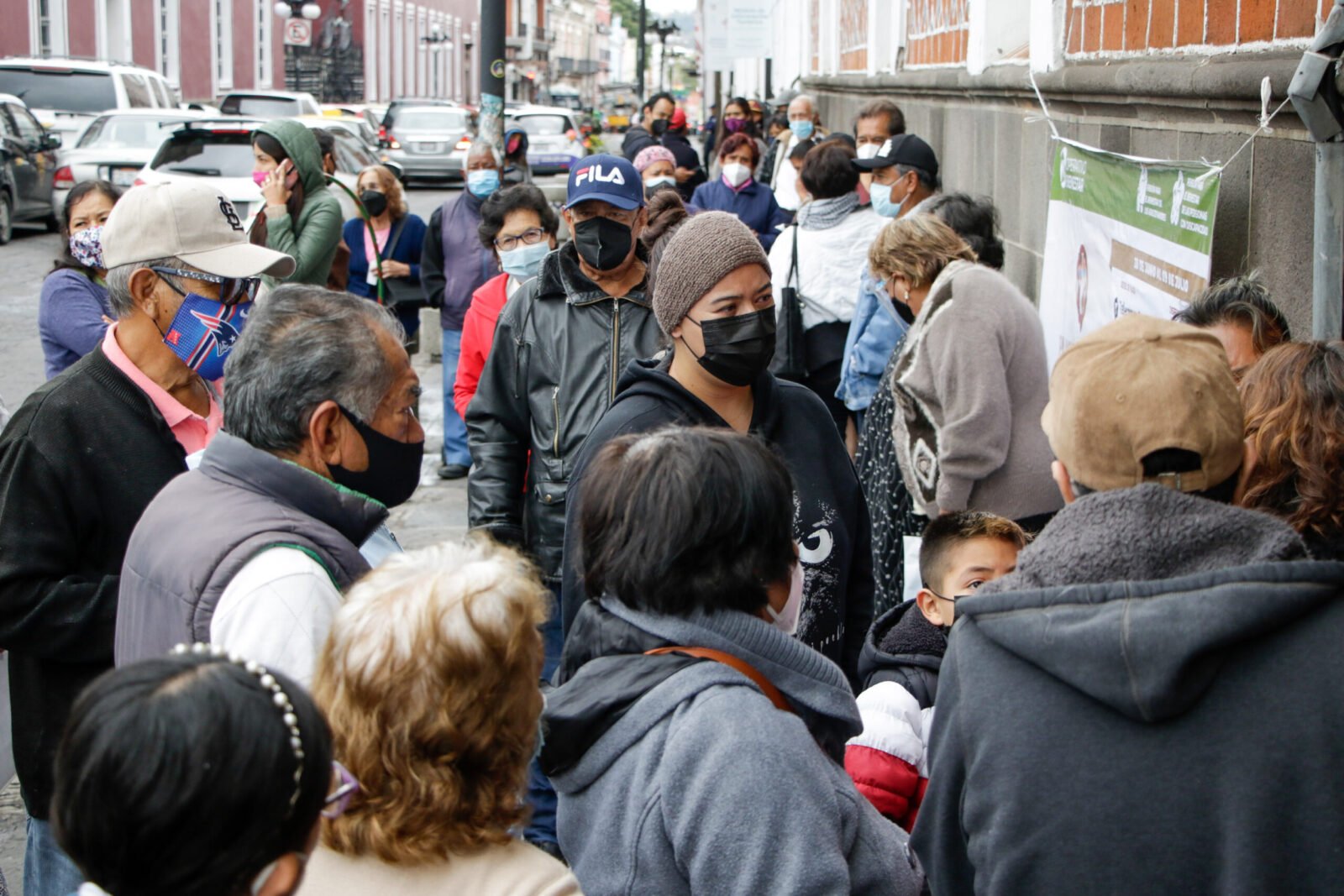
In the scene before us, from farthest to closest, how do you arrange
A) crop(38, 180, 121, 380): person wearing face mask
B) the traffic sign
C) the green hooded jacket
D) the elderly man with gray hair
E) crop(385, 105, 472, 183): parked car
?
the traffic sign → crop(385, 105, 472, 183): parked car → the green hooded jacket → crop(38, 180, 121, 380): person wearing face mask → the elderly man with gray hair

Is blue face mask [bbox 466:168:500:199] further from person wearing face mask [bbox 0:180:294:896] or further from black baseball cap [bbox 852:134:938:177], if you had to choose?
person wearing face mask [bbox 0:180:294:896]

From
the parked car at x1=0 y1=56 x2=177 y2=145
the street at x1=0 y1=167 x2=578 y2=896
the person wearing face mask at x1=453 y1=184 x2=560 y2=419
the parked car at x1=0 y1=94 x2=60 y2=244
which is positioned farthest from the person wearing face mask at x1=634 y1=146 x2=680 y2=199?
the parked car at x1=0 y1=56 x2=177 y2=145

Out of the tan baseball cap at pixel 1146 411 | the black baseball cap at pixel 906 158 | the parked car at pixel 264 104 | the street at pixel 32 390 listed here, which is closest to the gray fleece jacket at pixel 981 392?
the black baseball cap at pixel 906 158

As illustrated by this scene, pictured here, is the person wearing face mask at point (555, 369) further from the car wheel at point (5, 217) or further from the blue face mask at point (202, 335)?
the car wheel at point (5, 217)

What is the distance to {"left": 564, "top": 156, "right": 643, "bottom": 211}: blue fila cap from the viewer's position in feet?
13.8

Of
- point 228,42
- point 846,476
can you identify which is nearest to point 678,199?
point 846,476

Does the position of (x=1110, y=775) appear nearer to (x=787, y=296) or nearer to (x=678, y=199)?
(x=678, y=199)

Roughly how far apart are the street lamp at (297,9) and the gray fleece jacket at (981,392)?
122ft

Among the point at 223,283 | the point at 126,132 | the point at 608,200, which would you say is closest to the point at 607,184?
the point at 608,200

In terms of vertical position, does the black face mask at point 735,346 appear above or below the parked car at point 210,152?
below

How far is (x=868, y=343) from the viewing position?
18.2 feet

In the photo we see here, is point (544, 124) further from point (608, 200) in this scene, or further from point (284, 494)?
point (284, 494)

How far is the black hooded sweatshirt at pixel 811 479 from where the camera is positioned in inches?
118

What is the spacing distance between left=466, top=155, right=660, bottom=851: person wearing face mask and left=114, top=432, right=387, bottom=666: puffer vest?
64.2 inches
